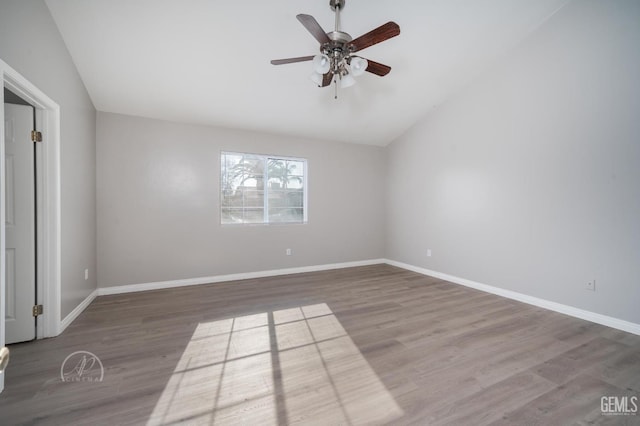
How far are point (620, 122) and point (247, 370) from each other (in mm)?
4160

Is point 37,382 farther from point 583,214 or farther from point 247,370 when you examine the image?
point 583,214

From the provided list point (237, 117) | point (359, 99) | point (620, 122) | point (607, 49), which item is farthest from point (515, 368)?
point (237, 117)

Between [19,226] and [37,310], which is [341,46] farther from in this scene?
[37,310]

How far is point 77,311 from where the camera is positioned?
3.03m

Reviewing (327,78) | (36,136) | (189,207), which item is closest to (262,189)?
(189,207)

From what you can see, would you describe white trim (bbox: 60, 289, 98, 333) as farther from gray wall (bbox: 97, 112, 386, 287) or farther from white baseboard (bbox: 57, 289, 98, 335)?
gray wall (bbox: 97, 112, 386, 287)

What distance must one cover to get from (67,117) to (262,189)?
258 cm

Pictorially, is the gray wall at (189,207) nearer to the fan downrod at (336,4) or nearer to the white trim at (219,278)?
the white trim at (219,278)

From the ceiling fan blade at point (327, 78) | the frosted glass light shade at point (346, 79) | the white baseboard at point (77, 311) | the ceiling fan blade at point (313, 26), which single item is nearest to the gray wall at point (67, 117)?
the white baseboard at point (77, 311)

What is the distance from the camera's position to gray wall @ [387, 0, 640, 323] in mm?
2738

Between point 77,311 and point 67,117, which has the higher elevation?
point 67,117

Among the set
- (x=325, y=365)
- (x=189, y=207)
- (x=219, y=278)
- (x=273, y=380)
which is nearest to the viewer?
(x=273, y=380)

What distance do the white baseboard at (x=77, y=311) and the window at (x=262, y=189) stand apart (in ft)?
6.09

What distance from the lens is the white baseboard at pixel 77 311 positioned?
2.69 meters
